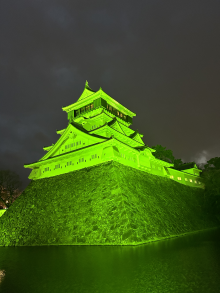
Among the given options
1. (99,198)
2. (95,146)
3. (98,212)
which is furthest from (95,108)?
(98,212)

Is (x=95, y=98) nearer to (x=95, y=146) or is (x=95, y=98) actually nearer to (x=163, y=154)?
(x=95, y=146)

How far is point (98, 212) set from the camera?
16797 millimetres

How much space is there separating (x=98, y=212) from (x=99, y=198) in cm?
145

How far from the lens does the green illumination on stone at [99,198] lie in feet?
52.5

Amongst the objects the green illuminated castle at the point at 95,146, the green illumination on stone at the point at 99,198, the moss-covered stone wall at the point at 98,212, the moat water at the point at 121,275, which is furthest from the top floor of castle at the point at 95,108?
the moat water at the point at 121,275

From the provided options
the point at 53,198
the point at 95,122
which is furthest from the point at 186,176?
the point at 53,198

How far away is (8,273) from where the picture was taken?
8.76 meters

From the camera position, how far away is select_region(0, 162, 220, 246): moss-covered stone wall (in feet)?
50.8

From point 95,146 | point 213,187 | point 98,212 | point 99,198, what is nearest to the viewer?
point 98,212

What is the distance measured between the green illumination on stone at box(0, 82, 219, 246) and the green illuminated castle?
4.6 inches

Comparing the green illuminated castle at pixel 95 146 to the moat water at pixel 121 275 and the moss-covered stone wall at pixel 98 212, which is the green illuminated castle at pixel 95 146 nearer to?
the moss-covered stone wall at pixel 98 212

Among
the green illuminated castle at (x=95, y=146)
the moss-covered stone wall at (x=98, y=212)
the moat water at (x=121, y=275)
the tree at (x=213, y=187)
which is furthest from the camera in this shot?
the tree at (x=213, y=187)

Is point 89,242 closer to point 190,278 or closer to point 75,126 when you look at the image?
point 190,278

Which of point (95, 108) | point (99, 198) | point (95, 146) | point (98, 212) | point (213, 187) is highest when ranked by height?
point (95, 108)
